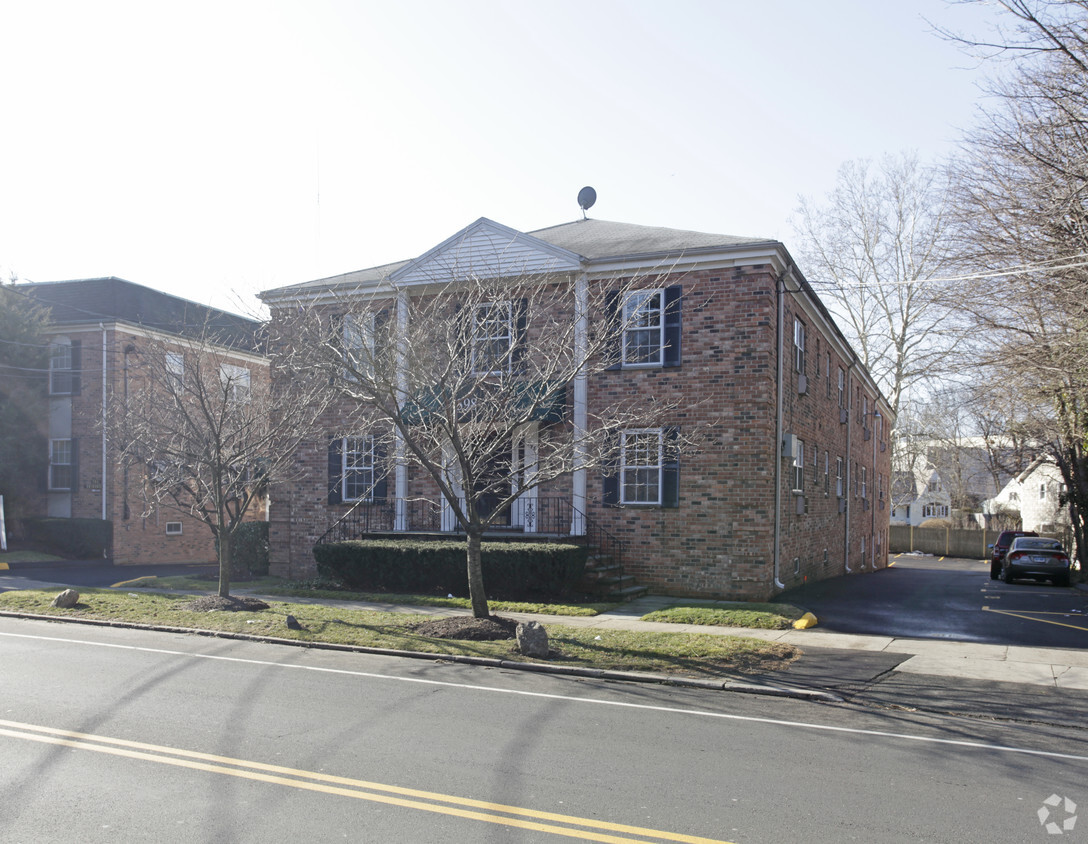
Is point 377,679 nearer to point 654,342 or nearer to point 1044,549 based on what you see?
point 654,342

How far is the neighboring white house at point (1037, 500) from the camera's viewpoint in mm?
41969

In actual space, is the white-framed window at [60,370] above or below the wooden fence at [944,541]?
above

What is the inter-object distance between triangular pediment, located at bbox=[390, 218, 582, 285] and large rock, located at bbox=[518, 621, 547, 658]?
27.3 feet

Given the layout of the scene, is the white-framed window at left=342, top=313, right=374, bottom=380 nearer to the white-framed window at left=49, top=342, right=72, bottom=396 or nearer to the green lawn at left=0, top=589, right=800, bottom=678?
the green lawn at left=0, top=589, right=800, bottom=678

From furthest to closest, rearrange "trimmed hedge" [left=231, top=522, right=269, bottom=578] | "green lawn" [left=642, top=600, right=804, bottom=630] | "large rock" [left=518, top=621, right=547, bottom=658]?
1. "trimmed hedge" [left=231, top=522, right=269, bottom=578]
2. "green lawn" [left=642, top=600, right=804, bottom=630]
3. "large rock" [left=518, top=621, right=547, bottom=658]

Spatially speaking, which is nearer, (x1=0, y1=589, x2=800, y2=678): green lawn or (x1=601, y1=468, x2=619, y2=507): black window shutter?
(x1=0, y1=589, x2=800, y2=678): green lawn

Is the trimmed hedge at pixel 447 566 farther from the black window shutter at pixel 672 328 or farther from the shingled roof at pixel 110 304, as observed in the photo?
the shingled roof at pixel 110 304

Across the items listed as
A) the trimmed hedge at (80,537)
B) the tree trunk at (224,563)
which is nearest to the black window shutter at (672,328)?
the tree trunk at (224,563)

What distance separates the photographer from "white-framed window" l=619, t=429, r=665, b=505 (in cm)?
1664

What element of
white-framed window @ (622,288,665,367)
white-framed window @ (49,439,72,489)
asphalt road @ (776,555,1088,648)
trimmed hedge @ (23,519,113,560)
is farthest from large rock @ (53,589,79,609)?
white-framed window @ (49,439,72,489)

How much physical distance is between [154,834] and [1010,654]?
1050 cm

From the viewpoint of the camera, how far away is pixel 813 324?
20938 millimetres

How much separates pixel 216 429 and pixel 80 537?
15728 mm

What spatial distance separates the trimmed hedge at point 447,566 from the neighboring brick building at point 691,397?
1.30 m
